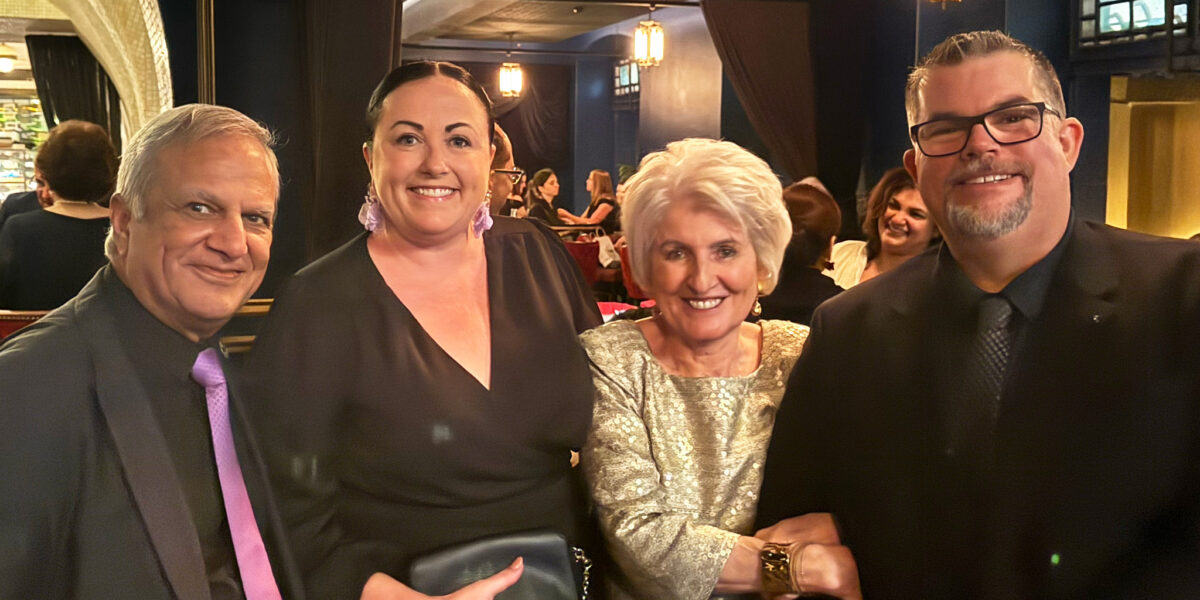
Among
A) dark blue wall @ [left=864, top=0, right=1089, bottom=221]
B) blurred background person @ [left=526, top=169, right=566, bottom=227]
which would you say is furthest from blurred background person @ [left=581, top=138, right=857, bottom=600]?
blurred background person @ [left=526, top=169, right=566, bottom=227]

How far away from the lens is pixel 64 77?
22.1ft

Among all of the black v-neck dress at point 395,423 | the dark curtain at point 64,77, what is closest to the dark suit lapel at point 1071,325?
the black v-neck dress at point 395,423

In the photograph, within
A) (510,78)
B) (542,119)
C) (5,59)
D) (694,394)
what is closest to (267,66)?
(694,394)

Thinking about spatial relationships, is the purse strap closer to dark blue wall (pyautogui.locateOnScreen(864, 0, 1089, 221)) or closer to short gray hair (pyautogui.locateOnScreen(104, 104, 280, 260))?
short gray hair (pyautogui.locateOnScreen(104, 104, 280, 260))

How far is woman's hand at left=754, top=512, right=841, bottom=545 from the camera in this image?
50.9 inches

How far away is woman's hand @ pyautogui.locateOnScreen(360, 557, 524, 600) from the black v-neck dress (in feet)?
0.05

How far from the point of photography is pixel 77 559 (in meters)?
0.94

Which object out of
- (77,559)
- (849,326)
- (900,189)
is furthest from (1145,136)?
(77,559)

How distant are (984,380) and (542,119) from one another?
13090mm

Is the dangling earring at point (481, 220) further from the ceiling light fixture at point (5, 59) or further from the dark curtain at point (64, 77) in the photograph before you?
the ceiling light fixture at point (5, 59)

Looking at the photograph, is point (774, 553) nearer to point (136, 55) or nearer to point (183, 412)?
point (183, 412)

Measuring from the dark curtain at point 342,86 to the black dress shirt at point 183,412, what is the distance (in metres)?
1.39

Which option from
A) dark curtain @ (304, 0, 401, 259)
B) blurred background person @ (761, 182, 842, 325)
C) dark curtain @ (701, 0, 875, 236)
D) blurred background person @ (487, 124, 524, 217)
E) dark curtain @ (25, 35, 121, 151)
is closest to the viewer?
blurred background person @ (487, 124, 524, 217)

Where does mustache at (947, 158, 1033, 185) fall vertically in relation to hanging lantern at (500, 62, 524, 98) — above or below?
below
